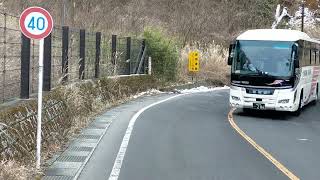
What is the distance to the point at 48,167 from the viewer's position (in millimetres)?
8977

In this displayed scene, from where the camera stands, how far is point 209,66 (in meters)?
33.0

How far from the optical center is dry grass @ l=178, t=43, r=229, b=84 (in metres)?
31.1

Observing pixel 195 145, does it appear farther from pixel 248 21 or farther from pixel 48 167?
pixel 248 21

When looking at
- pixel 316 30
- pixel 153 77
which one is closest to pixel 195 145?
pixel 153 77

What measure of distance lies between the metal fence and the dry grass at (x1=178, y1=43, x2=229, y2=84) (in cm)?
501

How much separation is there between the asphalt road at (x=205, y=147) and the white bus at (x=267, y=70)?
0.58m

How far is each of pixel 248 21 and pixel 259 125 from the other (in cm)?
3831

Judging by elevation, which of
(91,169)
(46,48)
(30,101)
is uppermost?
(46,48)

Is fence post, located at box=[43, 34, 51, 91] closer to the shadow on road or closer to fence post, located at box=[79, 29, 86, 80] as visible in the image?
fence post, located at box=[79, 29, 86, 80]

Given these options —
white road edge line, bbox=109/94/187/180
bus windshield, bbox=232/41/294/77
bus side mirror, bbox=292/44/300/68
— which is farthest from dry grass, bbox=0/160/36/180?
bus side mirror, bbox=292/44/300/68

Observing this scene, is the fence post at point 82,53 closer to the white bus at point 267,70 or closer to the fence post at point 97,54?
the fence post at point 97,54

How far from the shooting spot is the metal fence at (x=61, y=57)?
11.0m

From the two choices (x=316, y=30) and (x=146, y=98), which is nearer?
(x=146, y=98)

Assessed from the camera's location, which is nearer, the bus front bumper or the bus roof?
the bus front bumper
